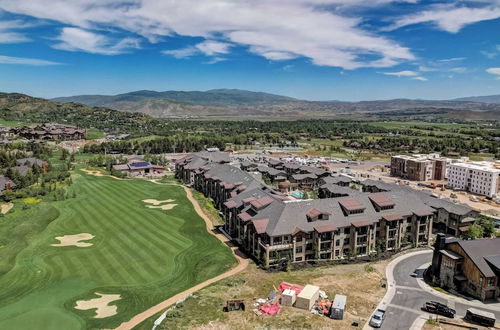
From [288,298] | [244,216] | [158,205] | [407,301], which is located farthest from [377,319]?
[158,205]

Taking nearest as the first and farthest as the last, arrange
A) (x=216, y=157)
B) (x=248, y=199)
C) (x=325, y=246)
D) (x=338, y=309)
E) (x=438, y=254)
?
1. (x=338, y=309)
2. (x=438, y=254)
3. (x=325, y=246)
4. (x=248, y=199)
5. (x=216, y=157)

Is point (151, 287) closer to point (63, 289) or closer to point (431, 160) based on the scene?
point (63, 289)

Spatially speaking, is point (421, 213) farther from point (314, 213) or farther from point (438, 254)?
point (314, 213)

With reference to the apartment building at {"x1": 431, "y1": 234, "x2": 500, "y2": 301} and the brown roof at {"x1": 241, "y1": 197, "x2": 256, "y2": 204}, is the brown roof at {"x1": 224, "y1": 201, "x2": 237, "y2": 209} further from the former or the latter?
the apartment building at {"x1": 431, "y1": 234, "x2": 500, "y2": 301}

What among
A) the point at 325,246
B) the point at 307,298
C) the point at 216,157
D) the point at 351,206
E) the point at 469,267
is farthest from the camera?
the point at 216,157

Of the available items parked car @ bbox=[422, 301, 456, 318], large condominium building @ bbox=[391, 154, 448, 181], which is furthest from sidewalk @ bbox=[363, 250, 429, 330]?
large condominium building @ bbox=[391, 154, 448, 181]

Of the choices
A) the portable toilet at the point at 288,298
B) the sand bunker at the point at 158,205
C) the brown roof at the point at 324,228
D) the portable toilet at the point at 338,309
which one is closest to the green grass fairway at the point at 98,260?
the sand bunker at the point at 158,205
